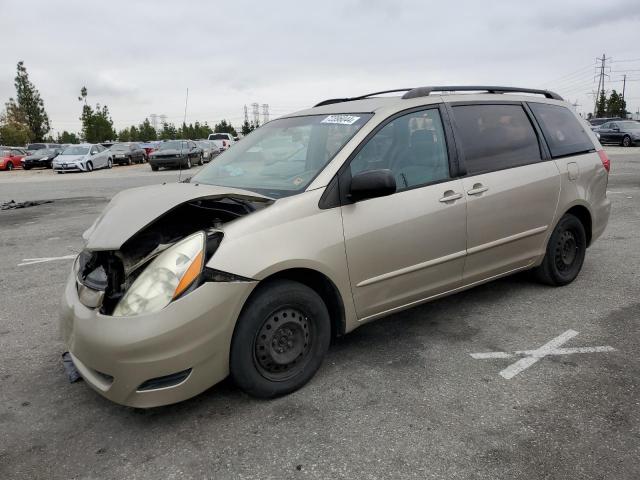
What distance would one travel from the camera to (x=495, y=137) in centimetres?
411

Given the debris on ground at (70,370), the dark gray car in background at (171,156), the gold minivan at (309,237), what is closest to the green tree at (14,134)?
the dark gray car in background at (171,156)

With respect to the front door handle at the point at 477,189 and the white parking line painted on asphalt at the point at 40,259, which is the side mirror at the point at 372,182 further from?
the white parking line painted on asphalt at the point at 40,259

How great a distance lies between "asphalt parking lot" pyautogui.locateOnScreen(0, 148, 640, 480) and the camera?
241 cm

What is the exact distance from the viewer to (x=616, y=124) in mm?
30281

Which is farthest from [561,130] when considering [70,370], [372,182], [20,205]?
[20,205]

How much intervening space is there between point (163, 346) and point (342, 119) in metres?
1.96

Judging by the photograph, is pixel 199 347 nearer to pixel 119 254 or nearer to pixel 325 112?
pixel 119 254

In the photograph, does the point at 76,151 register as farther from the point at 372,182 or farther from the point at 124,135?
the point at 124,135

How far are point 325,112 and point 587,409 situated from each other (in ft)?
8.41

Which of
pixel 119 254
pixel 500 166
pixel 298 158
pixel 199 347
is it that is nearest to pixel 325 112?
pixel 298 158

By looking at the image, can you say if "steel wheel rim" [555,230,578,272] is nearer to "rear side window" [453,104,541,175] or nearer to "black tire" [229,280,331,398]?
"rear side window" [453,104,541,175]

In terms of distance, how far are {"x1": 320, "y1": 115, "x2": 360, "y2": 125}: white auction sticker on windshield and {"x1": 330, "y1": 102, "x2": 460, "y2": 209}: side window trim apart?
7.9 inches

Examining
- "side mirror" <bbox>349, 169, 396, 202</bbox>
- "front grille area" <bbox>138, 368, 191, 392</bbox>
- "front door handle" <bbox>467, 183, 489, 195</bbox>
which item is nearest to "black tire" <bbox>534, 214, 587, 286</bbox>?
"front door handle" <bbox>467, 183, 489, 195</bbox>

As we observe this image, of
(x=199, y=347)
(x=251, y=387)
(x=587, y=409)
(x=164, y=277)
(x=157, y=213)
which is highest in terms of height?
(x=157, y=213)
